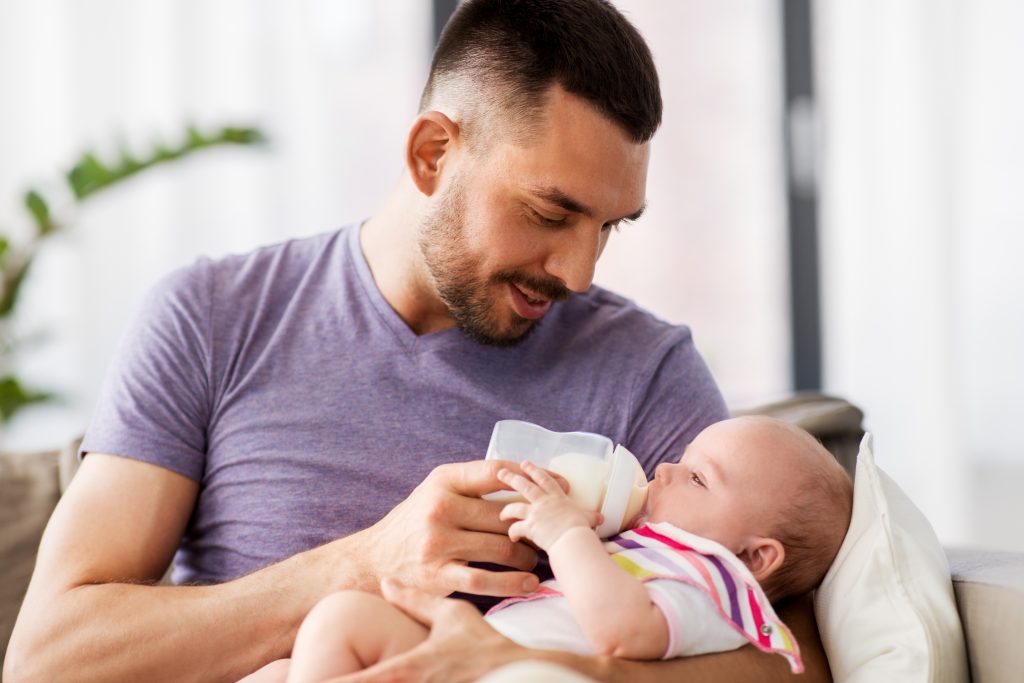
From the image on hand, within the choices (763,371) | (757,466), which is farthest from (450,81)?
(763,371)

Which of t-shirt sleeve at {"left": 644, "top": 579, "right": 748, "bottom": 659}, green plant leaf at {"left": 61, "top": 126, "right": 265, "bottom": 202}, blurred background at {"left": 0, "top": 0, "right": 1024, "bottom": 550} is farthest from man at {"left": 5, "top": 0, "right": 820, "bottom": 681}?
blurred background at {"left": 0, "top": 0, "right": 1024, "bottom": 550}

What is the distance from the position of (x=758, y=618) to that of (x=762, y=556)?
0.35 feet

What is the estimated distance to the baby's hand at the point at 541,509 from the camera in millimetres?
1239

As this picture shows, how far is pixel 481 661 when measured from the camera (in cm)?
119

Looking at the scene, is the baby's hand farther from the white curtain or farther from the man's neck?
the white curtain

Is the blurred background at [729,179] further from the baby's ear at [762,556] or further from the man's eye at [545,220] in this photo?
the baby's ear at [762,556]

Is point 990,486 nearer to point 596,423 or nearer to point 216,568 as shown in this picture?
point 596,423

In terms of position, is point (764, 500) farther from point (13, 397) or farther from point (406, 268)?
point (13, 397)

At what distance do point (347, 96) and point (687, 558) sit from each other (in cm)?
260

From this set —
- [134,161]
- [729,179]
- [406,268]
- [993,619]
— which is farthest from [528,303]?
[729,179]

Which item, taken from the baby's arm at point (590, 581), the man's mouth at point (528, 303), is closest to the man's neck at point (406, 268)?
the man's mouth at point (528, 303)

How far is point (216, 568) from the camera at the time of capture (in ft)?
5.25

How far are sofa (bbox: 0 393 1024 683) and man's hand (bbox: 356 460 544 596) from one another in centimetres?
56

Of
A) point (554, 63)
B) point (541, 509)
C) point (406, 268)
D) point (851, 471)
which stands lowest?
point (851, 471)
